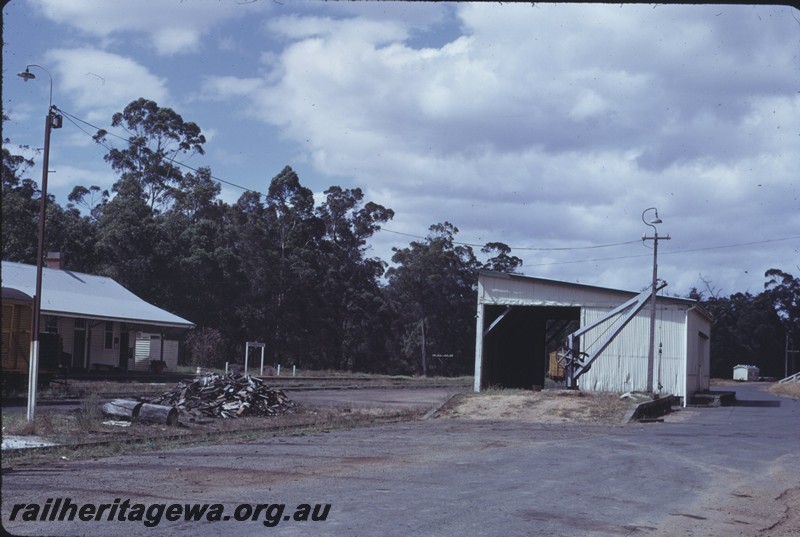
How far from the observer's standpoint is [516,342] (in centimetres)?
4353

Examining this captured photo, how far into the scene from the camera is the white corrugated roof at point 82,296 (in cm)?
3781

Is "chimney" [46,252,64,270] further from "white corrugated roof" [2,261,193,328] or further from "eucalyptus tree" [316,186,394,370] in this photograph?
"eucalyptus tree" [316,186,394,370]

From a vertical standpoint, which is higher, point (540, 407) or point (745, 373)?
point (540, 407)

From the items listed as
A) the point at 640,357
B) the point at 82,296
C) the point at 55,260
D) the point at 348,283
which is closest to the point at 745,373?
the point at 348,283

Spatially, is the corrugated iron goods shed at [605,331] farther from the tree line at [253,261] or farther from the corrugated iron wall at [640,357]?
the tree line at [253,261]

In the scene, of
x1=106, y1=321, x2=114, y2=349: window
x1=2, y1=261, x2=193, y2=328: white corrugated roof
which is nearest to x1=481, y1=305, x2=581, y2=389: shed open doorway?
x1=2, y1=261, x2=193, y2=328: white corrugated roof

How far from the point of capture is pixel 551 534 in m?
8.60

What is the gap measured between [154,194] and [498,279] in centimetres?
4204

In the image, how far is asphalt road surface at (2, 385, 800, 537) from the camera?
28.6ft

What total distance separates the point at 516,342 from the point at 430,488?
32939 mm

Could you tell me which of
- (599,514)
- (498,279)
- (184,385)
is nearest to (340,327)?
(498,279)

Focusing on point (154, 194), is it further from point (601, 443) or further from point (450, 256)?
point (601, 443)

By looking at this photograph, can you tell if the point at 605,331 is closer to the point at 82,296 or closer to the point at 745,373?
the point at 82,296

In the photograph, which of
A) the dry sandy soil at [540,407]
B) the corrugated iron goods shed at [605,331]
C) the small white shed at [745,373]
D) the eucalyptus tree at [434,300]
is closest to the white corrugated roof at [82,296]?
the corrugated iron goods shed at [605,331]
